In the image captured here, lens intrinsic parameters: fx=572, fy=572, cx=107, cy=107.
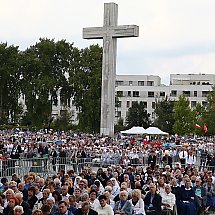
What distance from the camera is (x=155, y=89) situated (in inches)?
4429

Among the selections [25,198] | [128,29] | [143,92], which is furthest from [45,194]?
[143,92]

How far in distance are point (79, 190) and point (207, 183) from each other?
5.71m

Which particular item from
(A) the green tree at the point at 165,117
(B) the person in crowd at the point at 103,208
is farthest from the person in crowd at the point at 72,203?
(A) the green tree at the point at 165,117

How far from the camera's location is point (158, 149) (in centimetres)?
3409

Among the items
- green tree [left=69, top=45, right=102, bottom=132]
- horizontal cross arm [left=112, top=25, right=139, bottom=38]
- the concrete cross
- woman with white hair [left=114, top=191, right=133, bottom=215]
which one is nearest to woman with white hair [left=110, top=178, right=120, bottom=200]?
woman with white hair [left=114, top=191, right=133, bottom=215]

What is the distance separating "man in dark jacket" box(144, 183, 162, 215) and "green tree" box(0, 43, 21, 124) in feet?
193

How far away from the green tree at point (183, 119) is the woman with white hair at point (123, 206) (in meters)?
69.3

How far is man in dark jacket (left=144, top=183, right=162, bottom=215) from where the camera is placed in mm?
14508

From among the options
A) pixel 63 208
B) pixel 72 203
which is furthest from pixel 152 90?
pixel 63 208

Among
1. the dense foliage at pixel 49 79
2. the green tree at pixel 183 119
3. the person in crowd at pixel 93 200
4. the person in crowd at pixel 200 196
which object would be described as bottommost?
the person in crowd at pixel 200 196

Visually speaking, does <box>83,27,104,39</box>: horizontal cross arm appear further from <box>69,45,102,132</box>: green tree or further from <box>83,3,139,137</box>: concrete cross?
<box>69,45,102,132</box>: green tree

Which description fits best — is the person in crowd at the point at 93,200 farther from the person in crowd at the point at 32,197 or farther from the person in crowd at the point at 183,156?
the person in crowd at the point at 183,156

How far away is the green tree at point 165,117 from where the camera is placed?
8862cm

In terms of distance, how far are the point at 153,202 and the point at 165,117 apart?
7447 cm
